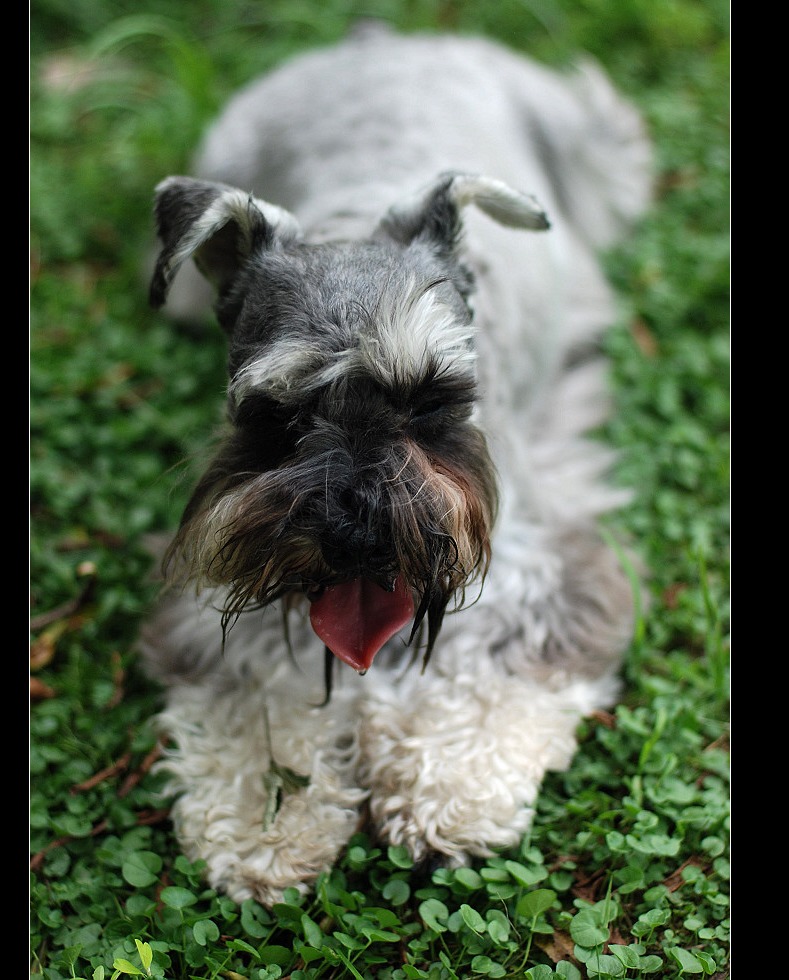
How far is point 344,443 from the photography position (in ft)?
8.80

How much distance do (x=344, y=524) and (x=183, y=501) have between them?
5.41ft

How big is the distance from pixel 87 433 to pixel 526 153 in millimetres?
2532

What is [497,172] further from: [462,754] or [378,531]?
[462,754]

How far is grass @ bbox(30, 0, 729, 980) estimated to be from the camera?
2.81 m

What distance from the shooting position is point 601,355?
4.97m

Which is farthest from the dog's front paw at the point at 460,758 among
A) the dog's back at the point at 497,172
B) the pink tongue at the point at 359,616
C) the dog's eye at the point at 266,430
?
the dog's eye at the point at 266,430

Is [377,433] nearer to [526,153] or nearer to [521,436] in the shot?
[521,436]

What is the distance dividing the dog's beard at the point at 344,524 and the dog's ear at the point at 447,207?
2.28 feet

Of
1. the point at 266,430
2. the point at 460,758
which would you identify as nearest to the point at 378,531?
the point at 266,430

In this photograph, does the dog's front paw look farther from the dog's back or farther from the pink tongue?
the dog's back

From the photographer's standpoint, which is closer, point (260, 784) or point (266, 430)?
point (266, 430)

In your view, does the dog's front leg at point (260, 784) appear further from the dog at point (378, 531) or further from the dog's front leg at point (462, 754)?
the dog's front leg at point (462, 754)

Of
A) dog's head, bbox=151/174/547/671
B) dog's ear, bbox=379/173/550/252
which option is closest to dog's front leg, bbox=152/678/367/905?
dog's head, bbox=151/174/547/671
